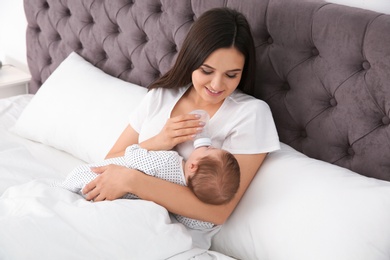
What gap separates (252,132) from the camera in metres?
1.51

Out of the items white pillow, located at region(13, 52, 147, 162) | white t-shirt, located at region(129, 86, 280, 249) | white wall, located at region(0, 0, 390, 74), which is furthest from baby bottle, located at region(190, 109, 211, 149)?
white wall, located at region(0, 0, 390, 74)

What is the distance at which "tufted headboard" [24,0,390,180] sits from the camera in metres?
1.45

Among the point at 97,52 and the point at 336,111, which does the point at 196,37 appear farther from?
the point at 97,52

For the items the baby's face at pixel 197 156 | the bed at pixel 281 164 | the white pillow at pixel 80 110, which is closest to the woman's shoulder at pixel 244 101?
the bed at pixel 281 164

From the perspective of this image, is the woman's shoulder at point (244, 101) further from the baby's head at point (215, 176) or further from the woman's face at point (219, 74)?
the baby's head at point (215, 176)

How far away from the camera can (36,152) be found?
2111mm

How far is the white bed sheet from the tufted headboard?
0.47 metres

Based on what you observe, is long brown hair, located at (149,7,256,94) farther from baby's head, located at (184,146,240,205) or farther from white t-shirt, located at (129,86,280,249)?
baby's head, located at (184,146,240,205)

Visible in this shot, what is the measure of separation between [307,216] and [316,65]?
453mm

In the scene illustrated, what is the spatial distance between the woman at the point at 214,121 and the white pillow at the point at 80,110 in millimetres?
327

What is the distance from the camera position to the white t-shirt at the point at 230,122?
1514 mm

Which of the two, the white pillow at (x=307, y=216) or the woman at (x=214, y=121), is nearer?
the white pillow at (x=307, y=216)

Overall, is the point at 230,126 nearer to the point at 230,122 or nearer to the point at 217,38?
the point at 230,122

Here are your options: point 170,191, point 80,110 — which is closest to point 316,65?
point 170,191
